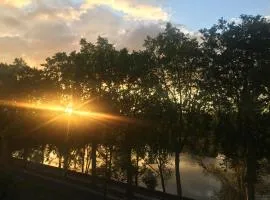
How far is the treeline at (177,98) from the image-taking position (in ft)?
131

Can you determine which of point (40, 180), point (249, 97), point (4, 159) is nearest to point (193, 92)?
point (249, 97)

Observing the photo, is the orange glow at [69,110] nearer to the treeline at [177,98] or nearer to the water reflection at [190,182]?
the treeline at [177,98]

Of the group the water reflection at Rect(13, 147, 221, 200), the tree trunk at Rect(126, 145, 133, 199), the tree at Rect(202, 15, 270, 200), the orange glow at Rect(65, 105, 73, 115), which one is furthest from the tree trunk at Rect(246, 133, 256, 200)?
the water reflection at Rect(13, 147, 221, 200)

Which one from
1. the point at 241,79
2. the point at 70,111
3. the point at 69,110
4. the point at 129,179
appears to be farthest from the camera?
the point at 69,110

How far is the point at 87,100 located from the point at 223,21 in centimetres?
1763

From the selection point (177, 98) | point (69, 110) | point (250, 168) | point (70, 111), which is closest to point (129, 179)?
point (177, 98)

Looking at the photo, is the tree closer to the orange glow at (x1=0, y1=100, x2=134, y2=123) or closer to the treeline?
the treeline

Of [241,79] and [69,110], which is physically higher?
[241,79]

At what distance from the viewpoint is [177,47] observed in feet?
143

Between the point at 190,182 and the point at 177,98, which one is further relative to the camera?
the point at 190,182

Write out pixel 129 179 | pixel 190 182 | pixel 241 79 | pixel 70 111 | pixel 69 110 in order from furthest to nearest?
pixel 190 182
pixel 69 110
pixel 70 111
pixel 129 179
pixel 241 79

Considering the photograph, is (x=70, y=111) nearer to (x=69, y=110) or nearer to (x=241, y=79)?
(x=69, y=110)

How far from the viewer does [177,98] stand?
146 feet

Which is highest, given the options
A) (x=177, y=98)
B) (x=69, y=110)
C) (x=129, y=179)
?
(x=177, y=98)
